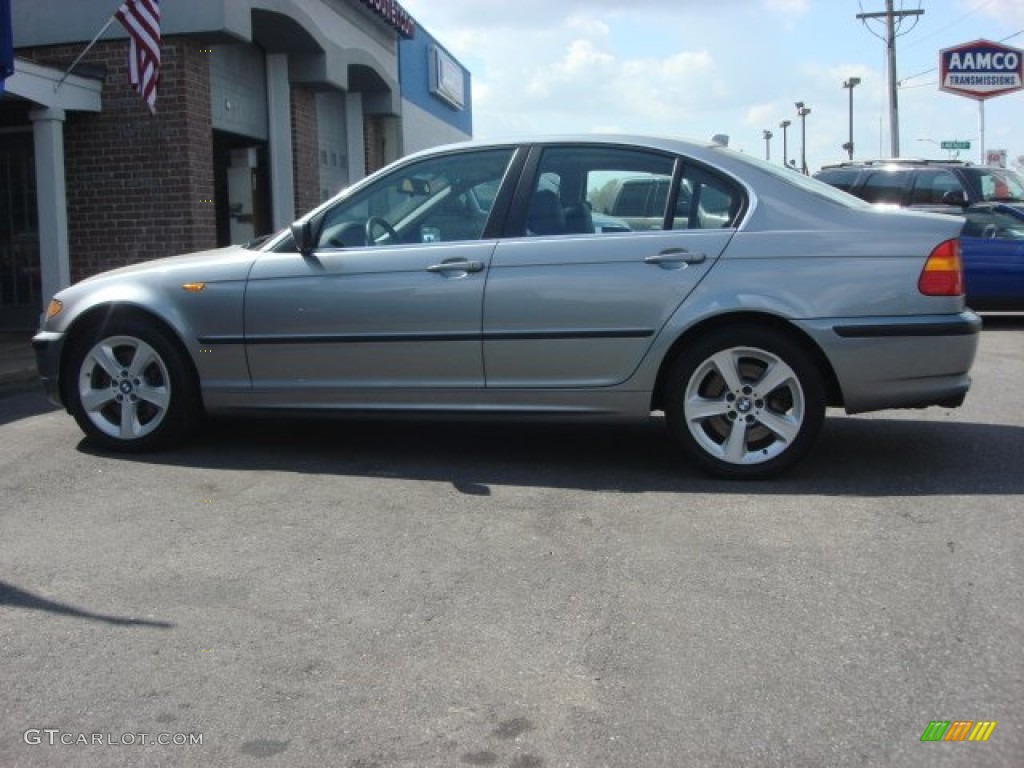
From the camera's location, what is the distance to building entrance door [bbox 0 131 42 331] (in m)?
12.4

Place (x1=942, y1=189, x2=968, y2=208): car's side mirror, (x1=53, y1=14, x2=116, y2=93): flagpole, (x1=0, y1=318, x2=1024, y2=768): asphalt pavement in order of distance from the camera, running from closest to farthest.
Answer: (x1=0, y1=318, x2=1024, y2=768): asphalt pavement → (x1=53, y1=14, x2=116, y2=93): flagpole → (x1=942, y1=189, x2=968, y2=208): car's side mirror

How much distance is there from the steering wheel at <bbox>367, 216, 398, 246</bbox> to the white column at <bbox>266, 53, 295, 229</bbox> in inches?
348

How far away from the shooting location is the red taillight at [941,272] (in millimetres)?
5141

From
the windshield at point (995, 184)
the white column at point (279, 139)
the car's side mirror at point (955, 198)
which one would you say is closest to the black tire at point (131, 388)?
the white column at point (279, 139)

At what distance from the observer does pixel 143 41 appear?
10.3 meters

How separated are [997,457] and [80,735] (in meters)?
4.72

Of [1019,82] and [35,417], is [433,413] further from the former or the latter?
[1019,82]

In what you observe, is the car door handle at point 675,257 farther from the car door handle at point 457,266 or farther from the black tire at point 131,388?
the black tire at point 131,388

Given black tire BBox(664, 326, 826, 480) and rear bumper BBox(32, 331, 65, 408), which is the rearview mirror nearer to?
black tire BBox(664, 326, 826, 480)

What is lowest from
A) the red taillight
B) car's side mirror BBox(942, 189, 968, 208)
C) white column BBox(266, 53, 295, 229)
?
the red taillight

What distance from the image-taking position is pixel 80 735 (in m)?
2.97

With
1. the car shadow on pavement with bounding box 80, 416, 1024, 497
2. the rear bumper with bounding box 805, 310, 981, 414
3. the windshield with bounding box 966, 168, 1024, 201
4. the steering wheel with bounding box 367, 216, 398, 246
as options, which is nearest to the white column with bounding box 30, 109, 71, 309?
the car shadow on pavement with bounding box 80, 416, 1024, 497

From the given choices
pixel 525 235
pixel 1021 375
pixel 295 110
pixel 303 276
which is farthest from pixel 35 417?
pixel 295 110

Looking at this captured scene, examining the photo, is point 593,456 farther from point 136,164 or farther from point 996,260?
point 996,260
